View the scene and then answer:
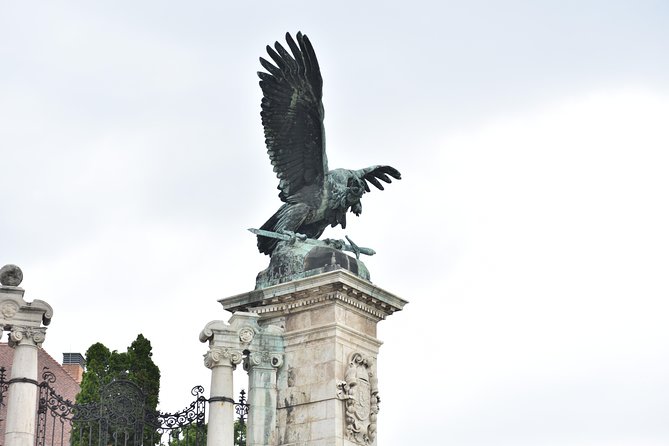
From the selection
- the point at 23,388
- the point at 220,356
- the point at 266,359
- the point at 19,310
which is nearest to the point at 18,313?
the point at 19,310

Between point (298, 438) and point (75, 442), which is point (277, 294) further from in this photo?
point (75, 442)

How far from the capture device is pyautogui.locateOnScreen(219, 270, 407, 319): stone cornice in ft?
52.7

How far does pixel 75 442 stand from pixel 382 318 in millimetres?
6003

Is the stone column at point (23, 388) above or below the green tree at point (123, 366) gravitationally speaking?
below

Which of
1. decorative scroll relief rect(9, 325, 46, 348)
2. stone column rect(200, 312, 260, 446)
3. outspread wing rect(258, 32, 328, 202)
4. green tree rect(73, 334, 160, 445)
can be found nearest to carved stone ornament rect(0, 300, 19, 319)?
decorative scroll relief rect(9, 325, 46, 348)

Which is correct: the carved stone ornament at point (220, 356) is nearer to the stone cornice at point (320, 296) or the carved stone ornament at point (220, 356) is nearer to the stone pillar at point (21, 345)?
the stone cornice at point (320, 296)

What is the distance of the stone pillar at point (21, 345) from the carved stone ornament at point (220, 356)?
2049 mm

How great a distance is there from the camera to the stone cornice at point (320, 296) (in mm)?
16062

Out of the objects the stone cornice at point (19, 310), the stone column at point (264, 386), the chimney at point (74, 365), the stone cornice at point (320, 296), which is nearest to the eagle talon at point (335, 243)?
the stone cornice at point (320, 296)

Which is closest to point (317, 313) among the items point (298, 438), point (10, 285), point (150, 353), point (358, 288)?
point (358, 288)

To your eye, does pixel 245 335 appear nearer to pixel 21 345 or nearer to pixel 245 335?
pixel 245 335

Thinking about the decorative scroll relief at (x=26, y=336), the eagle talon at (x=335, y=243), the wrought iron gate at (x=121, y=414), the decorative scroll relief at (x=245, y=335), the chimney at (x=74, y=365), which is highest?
the chimney at (x=74, y=365)

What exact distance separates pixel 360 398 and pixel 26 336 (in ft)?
13.7

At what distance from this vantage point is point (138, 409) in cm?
1598
